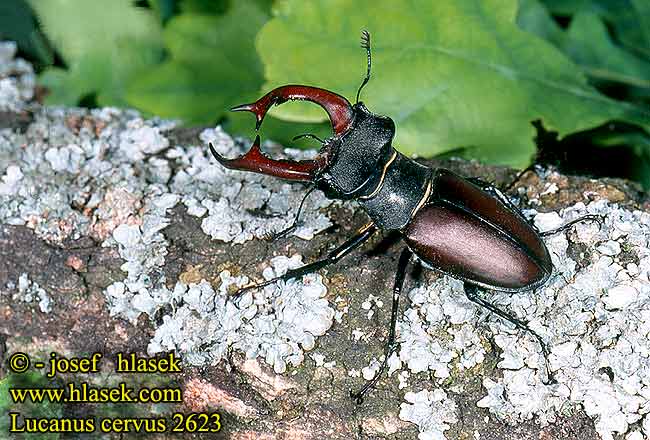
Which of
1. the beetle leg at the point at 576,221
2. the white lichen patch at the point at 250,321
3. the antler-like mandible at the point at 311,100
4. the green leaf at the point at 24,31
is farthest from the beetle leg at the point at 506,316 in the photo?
the green leaf at the point at 24,31

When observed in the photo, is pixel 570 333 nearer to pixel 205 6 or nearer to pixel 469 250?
pixel 469 250

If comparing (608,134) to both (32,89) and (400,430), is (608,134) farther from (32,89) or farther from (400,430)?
(32,89)

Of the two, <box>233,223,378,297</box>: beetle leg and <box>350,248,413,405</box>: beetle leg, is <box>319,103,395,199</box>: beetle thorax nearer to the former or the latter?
<box>233,223,378,297</box>: beetle leg

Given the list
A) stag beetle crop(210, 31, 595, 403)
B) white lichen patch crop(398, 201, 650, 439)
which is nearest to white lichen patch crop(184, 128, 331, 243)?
stag beetle crop(210, 31, 595, 403)

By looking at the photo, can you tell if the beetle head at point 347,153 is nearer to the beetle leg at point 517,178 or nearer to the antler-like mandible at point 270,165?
the antler-like mandible at point 270,165

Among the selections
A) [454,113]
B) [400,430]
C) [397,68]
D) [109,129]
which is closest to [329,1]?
[397,68]
